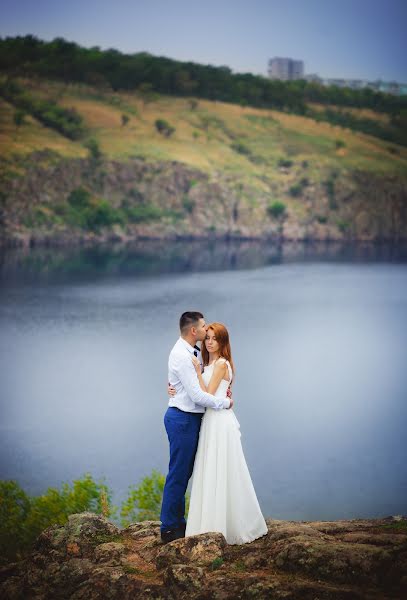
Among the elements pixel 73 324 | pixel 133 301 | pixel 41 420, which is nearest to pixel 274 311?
pixel 133 301

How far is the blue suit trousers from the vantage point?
8734mm

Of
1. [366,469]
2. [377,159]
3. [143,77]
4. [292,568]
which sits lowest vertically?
[366,469]

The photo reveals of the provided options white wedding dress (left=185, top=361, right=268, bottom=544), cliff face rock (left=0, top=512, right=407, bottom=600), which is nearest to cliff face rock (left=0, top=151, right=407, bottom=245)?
cliff face rock (left=0, top=512, right=407, bottom=600)

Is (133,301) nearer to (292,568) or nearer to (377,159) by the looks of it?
(292,568)

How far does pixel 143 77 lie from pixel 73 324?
356 ft

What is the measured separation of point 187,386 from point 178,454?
0.87 m

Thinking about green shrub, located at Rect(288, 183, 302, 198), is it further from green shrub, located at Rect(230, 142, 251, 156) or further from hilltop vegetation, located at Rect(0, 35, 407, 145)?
hilltop vegetation, located at Rect(0, 35, 407, 145)

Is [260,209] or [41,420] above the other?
[260,209]

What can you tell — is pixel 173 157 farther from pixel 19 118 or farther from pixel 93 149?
pixel 19 118

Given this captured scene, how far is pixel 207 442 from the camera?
867cm

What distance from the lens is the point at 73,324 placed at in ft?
171

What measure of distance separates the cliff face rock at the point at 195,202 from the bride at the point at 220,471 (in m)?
95.3

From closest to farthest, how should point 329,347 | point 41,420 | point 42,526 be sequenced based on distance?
point 42,526 < point 41,420 < point 329,347

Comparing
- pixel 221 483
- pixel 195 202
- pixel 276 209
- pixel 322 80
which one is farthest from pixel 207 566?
pixel 322 80
